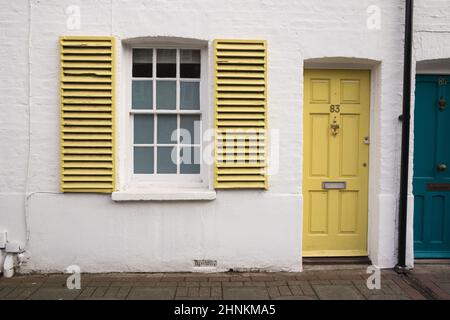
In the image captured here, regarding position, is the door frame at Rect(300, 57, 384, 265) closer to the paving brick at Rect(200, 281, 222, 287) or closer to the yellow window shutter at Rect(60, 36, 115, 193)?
the paving brick at Rect(200, 281, 222, 287)

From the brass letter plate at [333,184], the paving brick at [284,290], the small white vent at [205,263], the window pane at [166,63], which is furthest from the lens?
the brass letter plate at [333,184]

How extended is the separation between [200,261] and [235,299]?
937 millimetres

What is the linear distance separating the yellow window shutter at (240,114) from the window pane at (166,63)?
0.66 m

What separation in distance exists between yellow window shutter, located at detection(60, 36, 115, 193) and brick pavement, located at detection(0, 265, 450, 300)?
123 cm

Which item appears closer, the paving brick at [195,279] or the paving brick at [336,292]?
the paving brick at [336,292]

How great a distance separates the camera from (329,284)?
4855mm

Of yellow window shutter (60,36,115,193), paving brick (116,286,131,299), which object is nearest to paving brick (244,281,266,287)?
paving brick (116,286,131,299)

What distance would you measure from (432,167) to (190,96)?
12.0 ft

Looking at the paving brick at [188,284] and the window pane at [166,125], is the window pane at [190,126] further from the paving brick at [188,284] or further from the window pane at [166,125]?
the paving brick at [188,284]

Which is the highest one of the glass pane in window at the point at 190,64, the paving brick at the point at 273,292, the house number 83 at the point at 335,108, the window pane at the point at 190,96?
the glass pane in window at the point at 190,64

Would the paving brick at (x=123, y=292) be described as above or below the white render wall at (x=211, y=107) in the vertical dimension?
below

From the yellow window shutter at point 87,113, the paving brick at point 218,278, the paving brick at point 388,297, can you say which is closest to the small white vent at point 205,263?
the paving brick at point 218,278

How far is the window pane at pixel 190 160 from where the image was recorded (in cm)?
541
